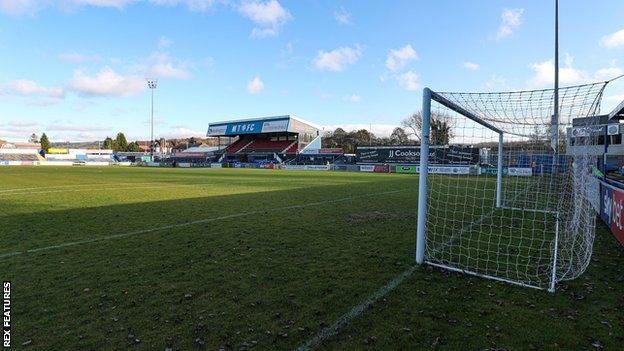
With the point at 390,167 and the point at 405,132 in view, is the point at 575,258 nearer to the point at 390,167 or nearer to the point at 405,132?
the point at 390,167

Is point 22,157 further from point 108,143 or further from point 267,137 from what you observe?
point 108,143

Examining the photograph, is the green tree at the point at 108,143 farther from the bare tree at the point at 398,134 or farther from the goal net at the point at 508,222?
the goal net at the point at 508,222

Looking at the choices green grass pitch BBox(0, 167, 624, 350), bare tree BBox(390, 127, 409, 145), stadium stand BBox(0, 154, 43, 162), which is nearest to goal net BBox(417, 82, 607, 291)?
green grass pitch BBox(0, 167, 624, 350)

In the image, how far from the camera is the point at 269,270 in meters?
5.02

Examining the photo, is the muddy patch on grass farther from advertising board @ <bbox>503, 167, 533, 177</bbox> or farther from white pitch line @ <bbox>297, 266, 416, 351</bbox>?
advertising board @ <bbox>503, 167, 533, 177</bbox>

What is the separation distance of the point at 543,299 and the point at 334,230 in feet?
13.7

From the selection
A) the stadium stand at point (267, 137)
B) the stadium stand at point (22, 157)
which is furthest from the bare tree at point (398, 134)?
the stadium stand at point (22, 157)

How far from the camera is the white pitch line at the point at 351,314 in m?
3.10

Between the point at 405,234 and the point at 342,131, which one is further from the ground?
the point at 342,131

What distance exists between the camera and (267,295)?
13.6ft

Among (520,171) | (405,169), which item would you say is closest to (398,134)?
(405,169)

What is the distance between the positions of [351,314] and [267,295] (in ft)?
3.27

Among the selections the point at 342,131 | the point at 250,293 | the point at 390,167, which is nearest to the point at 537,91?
the point at 250,293

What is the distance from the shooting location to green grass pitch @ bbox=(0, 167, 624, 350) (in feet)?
10.5
